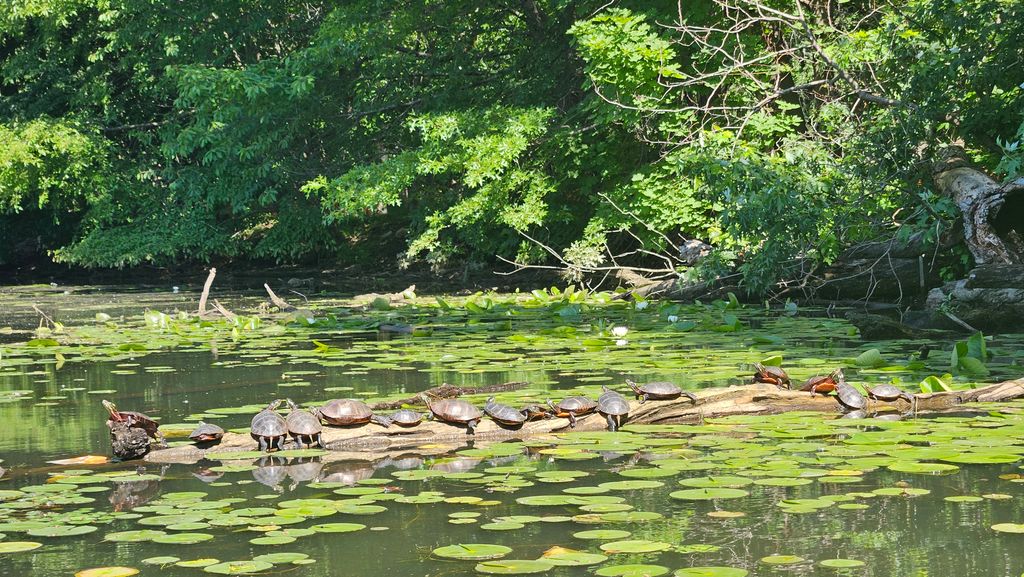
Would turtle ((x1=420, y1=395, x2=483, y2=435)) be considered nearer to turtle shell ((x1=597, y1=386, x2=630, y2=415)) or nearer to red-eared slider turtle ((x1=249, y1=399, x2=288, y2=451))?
turtle shell ((x1=597, y1=386, x2=630, y2=415))

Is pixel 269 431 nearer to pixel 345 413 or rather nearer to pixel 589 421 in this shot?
pixel 345 413

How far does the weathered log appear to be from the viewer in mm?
9336

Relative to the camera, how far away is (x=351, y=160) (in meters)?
21.3

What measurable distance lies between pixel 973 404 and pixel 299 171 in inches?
709

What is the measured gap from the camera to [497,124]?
16.7 meters

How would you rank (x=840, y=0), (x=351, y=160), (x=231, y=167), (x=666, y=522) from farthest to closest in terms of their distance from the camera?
1. (x=231, y=167)
2. (x=351, y=160)
3. (x=840, y=0)
4. (x=666, y=522)

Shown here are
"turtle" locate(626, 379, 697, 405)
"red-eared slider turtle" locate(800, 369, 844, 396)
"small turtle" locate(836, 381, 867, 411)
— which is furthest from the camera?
"red-eared slider turtle" locate(800, 369, 844, 396)

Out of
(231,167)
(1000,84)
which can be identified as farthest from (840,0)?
(231,167)

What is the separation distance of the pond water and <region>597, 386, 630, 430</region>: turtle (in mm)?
99

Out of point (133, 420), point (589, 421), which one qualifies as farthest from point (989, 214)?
point (133, 420)

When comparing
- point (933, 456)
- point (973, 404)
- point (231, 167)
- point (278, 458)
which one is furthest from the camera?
point (231, 167)

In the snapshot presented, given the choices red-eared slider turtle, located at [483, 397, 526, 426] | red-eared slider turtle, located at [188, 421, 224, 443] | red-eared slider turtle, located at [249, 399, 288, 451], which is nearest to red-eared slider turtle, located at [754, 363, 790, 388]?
red-eared slider turtle, located at [483, 397, 526, 426]

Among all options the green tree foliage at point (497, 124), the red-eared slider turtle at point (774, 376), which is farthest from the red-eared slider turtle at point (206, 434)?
the green tree foliage at point (497, 124)

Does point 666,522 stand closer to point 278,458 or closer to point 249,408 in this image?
point 278,458
